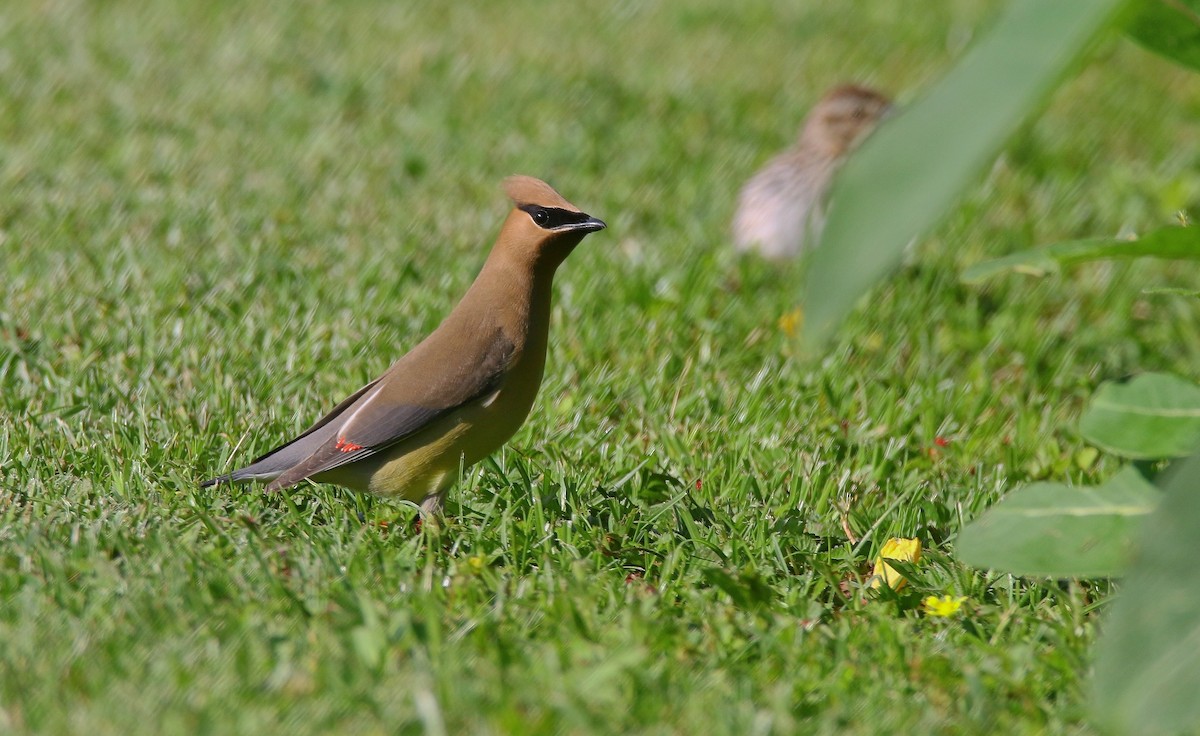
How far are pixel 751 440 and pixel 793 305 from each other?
1.46 m

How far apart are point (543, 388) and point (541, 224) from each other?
0.99 m

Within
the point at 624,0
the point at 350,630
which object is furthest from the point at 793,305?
the point at 624,0

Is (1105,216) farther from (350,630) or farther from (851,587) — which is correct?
(350,630)

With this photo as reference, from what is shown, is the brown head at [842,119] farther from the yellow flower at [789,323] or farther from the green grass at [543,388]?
the yellow flower at [789,323]

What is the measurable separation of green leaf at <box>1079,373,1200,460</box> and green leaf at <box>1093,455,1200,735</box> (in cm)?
64

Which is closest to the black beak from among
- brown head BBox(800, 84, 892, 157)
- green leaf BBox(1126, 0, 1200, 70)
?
green leaf BBox(1126, 0, 1200, 70)

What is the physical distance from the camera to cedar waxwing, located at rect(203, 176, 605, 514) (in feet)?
12.4

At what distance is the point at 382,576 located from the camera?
131 inches

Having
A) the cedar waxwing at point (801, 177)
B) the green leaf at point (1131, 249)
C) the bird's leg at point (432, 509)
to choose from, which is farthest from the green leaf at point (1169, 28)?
the cedar waxwing at point (801, 177)

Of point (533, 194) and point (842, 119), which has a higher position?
point (533, 194)

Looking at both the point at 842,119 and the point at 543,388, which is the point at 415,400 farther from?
the point at 842,119

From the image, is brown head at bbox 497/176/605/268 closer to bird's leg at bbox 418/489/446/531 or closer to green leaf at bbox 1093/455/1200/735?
bird's leg at bbox 418/489/446/531

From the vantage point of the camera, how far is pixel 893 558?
3.65 m

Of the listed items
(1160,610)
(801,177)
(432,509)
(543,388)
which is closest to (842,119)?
(801,177)
